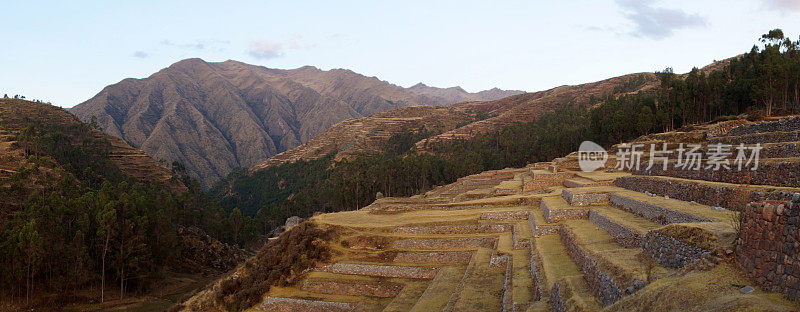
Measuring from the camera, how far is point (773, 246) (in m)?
5.98

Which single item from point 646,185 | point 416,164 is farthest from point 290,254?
point 416,164

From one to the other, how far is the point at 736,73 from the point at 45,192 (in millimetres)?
87396

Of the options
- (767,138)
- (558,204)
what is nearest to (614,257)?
(558,204)

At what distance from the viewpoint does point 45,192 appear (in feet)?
158

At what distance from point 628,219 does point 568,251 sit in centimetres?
271

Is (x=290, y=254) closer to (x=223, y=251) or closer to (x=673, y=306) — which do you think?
(x=673, y=306)

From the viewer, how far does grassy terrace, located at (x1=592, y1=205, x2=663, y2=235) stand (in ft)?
43.7

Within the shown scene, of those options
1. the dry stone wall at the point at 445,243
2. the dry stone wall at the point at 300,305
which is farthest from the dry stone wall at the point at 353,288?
the dry stone wall at the point at 445,243

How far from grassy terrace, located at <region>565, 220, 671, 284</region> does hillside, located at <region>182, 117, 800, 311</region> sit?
0.04 m

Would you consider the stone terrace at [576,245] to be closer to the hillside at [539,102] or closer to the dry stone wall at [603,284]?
the dry stone wall at [603,284]

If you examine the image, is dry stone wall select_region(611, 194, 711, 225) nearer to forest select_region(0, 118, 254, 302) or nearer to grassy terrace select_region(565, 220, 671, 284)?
grassy terrace select_region(565, 220, 671, 284)

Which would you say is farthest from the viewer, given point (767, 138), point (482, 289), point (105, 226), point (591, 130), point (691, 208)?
point (591, 130)

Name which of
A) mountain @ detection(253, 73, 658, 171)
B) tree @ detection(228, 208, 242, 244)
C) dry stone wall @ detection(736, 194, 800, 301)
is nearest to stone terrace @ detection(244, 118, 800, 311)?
dry stone wall @ detection(736, 194, 800, 301)

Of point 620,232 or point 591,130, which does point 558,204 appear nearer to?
point 620,232
